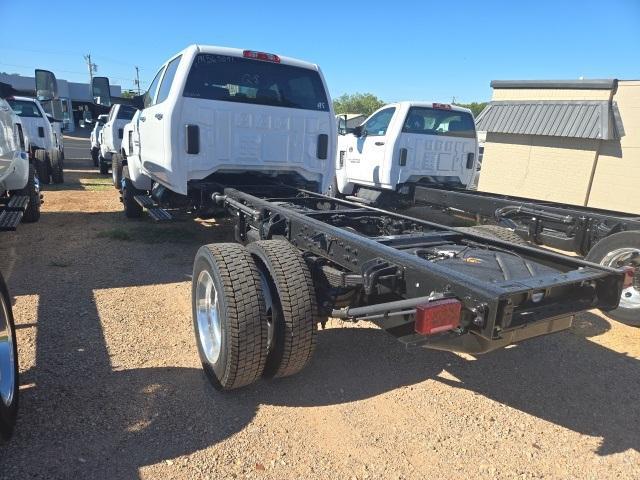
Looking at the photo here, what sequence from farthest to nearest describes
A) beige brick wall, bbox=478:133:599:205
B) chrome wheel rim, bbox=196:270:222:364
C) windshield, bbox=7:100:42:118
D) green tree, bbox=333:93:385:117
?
green tree, bbox=333:93:385:117, windshield, bbox=7:100:42:118, beige brick wall, bbox=478:133:599:205, chrome wheel rim, bbox=196:270:222:364

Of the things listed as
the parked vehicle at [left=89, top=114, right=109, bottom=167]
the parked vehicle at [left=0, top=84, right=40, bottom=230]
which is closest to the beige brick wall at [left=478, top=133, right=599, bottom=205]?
the parked vehicle at [left=0, top=84, right=40, bottom=230]

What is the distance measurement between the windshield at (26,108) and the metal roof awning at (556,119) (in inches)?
452

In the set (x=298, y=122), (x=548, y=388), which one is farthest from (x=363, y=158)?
(x=548, y=388)

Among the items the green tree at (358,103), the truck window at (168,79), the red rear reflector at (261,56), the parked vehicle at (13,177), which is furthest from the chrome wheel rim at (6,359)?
the green tree at (358,103)

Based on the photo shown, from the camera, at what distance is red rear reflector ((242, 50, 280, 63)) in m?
5.28

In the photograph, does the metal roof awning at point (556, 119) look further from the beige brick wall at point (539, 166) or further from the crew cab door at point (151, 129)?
the crew cab door at point (151, 129)

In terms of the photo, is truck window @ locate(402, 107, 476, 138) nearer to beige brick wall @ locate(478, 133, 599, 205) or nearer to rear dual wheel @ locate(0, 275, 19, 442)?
beige brick wall @ locate(478, 133, 599, 205)

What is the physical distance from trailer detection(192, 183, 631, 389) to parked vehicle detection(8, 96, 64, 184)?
33.6 ft

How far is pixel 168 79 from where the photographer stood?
18.3 feet

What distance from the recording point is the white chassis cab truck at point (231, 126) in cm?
500

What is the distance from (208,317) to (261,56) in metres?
3.36

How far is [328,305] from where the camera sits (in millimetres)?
3004

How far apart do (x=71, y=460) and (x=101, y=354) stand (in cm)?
117

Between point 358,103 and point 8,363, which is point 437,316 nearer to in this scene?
point 8,363
